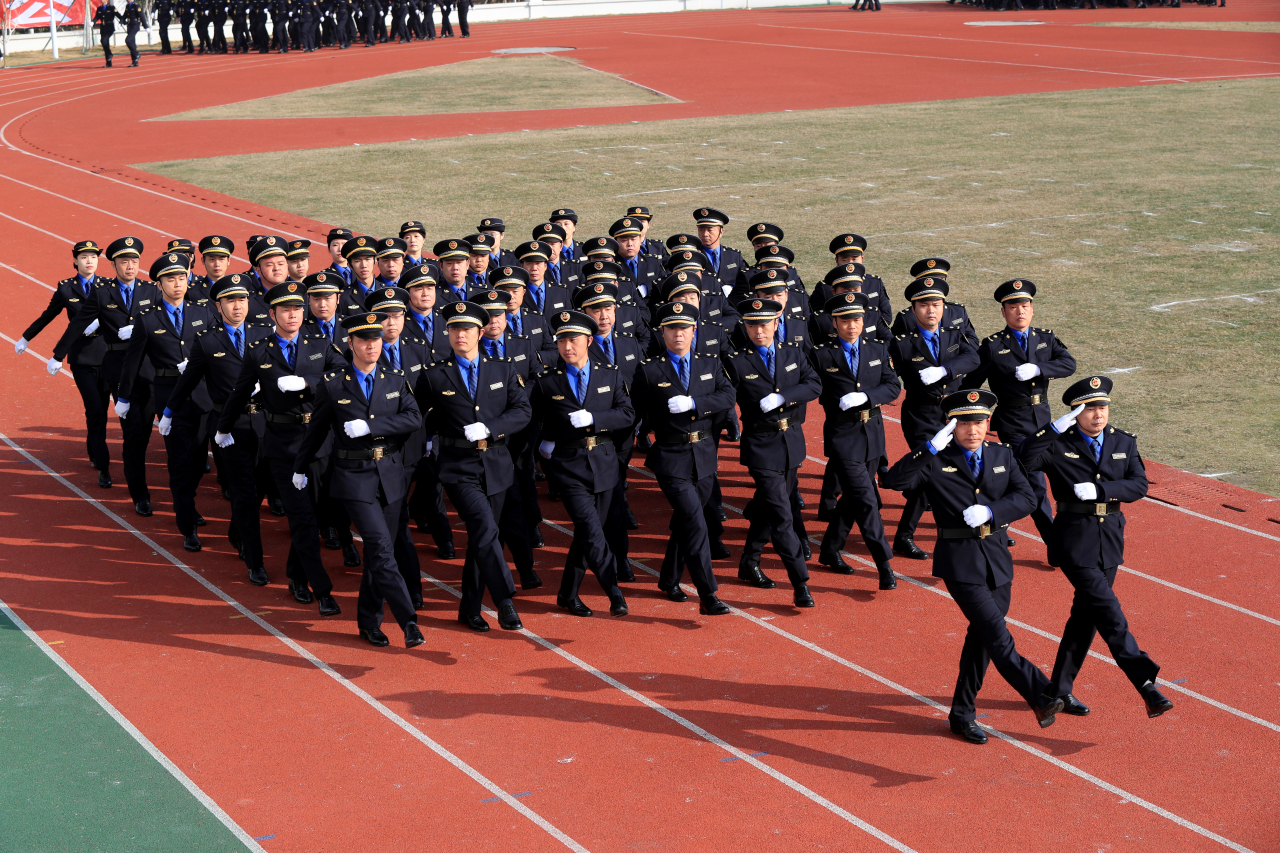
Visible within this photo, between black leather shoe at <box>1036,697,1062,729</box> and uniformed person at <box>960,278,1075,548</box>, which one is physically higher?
uniformed person at <box>960,278,1075,548</box>

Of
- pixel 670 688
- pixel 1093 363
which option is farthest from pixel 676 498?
pixel 1093 363

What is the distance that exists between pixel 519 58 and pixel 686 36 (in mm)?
8807

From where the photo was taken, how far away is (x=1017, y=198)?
22.4m

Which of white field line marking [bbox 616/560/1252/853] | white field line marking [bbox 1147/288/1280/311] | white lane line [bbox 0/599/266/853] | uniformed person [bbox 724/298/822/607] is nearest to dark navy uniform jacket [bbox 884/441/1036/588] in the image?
white field line marking [bbox 616/560/1252/853]

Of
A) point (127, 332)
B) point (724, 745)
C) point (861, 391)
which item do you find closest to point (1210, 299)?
point (861, 391)

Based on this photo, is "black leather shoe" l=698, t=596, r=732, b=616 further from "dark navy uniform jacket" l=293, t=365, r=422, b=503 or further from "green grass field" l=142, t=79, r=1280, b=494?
"green grass field" l=142, t=79, r=1280, b=494

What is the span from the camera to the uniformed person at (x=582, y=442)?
28.8 ft

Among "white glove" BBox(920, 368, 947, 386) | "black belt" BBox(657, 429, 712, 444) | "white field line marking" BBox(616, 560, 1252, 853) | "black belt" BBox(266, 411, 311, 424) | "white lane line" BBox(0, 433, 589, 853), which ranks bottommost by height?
"white lane line" BBox(0, 433, 589, 853)

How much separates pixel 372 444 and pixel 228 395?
186cm

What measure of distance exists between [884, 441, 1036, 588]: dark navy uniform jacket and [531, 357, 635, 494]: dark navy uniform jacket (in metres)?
2.08

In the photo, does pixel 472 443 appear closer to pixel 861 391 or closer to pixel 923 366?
pixel 861 391

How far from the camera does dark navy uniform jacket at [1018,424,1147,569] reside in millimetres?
7270

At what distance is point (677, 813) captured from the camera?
6598 mm

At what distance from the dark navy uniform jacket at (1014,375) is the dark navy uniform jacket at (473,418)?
10.7 feet
